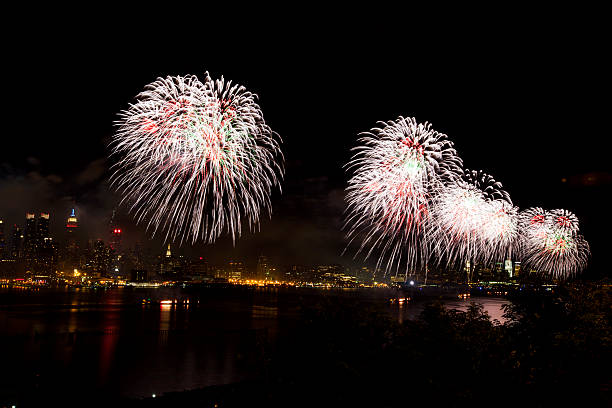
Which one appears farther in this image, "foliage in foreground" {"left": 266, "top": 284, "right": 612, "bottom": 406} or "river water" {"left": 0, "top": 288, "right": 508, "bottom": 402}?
"river water" {"left": 0, "top": 288, "right": 508, "bottom": 402}

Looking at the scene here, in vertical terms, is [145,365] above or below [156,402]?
below

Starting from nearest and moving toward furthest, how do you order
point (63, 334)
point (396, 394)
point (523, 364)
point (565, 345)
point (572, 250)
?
1. point (396, 394)
2. point (523, 364)
3. point (565, 345)
4. point (572, 250)
5. point (63, 334)

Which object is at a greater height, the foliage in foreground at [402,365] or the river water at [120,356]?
the foliage in foreground at [402,365]

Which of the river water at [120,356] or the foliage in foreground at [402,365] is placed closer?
the foliage in foreground at [402,365]

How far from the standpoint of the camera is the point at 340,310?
10.2 m

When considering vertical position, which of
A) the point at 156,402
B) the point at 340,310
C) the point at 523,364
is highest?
the point at 340,310

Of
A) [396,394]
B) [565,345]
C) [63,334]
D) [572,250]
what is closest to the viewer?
[396,394]

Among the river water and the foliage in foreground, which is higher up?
the foliage in foreground

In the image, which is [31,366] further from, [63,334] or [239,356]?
[239,356]

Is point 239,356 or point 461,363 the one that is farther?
point 461,363

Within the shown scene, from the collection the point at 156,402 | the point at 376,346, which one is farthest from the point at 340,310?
the point at 156,402

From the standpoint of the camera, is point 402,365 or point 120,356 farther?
point 120,356

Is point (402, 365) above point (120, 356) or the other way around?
above

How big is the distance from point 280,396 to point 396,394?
7.25 feet
